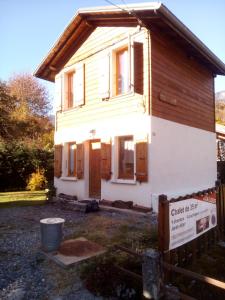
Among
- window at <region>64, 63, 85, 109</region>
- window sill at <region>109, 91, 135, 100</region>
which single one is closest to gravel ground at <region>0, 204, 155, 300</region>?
window sill at <region>109, 91, 135, 100</region>

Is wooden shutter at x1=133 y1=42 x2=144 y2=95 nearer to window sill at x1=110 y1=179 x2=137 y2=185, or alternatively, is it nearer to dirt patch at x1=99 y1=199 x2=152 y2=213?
window sill at x1=110 y1=179 x2=137 y2=185

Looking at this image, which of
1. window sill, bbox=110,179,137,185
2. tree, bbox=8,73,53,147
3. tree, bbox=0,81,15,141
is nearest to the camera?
window sill, bbox=110,179,137,185

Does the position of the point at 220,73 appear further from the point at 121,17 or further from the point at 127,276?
the point at 127,276

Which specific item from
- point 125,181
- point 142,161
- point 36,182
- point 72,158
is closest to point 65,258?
point 142,161

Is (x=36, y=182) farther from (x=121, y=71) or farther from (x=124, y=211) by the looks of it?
(x=121, y=71)

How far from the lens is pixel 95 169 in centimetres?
1115

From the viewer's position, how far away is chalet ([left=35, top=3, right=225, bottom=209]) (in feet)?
29.6

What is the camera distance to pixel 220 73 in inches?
530

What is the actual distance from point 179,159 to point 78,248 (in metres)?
6.09

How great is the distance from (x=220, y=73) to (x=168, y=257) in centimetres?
1163

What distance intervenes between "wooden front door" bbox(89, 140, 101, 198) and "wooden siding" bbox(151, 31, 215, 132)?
10.1 ft

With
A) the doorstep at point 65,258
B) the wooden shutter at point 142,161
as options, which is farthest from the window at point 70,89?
the doorstep at point 65,258

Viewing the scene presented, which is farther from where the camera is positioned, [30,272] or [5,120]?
[5,120]

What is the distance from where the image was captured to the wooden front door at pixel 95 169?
10961 mm
